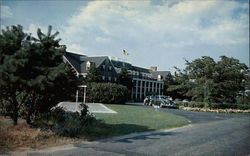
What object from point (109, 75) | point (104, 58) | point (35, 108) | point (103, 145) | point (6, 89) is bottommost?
point (103, 145)

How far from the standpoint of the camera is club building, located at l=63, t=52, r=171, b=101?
53.2 m

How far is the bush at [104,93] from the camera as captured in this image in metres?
38.3

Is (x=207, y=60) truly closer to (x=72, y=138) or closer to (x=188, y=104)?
(x=188, y=104)

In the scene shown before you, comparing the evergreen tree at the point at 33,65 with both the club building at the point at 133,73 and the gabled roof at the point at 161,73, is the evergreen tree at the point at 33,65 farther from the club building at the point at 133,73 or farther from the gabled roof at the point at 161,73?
the gabled roof at the point at 161,73

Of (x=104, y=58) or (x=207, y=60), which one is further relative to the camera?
(x=104, y=58)

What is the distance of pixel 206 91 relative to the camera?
37406 millimetres

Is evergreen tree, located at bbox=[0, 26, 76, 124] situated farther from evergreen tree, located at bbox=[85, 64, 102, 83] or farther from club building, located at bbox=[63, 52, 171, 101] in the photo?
club building, located at bbox=[63, 52, 171, 101]

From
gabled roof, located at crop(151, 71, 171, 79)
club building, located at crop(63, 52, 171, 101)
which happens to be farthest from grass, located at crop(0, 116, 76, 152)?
gabled roof, located at crop(151, 71, 171, 79)

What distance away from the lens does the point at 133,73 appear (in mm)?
70750

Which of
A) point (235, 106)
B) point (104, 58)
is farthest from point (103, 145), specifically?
point (104, 58)

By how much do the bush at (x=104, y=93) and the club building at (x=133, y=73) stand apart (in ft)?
39.0

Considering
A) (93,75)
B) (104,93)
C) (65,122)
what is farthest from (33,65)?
(93,75)

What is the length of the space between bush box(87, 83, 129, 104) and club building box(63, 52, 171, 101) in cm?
1189

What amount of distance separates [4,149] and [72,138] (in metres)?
2.76
